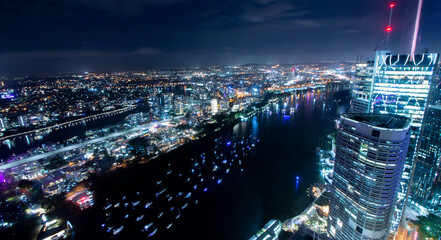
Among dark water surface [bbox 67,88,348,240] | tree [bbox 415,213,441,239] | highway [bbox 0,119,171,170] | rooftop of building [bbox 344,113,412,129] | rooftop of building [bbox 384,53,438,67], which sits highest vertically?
rooftop of building [bbox 384,53,438,67]

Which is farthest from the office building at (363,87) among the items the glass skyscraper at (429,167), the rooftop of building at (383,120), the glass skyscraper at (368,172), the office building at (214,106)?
the office building at (214,106)

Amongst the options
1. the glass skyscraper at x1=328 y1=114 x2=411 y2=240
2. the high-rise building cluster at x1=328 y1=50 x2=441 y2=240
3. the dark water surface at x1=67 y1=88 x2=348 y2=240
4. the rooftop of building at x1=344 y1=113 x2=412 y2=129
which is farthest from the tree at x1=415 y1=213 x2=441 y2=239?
the rooftop of building at x1=344 y1=113 x2=412 y2=129

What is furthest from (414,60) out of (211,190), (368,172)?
(211,190)

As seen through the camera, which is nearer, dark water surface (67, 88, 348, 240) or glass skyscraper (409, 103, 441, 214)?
glass skyscraper (409, 103, 441, 214)

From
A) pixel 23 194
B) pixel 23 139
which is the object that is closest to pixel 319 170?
pixel 23 194

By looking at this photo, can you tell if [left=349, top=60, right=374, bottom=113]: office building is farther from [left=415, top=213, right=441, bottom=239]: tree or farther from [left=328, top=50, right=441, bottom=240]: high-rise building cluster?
[left=415, top=213, right=441, bottom=239]: tree

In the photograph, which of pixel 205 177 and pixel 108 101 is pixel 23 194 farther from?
pixel 108 101

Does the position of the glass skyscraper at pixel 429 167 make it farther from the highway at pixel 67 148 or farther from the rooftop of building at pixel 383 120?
the highway at pixel 67 148

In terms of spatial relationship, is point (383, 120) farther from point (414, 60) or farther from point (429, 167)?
point (414, 60)
